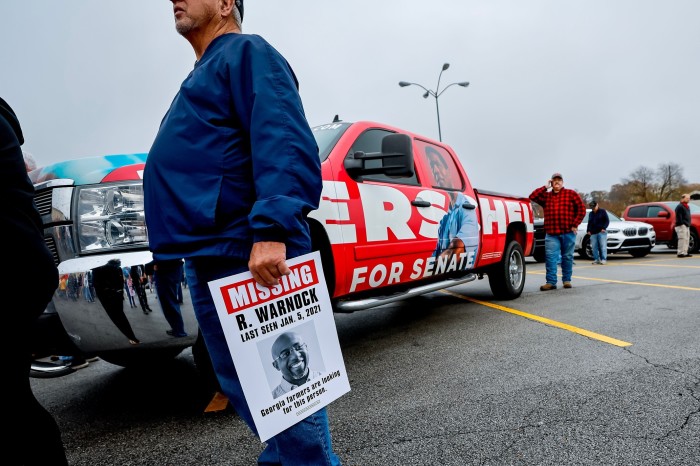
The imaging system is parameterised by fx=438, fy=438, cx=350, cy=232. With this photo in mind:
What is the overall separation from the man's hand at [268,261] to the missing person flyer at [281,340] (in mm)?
38

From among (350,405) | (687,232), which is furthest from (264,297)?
(687,232)

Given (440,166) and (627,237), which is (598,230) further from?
(440,166)

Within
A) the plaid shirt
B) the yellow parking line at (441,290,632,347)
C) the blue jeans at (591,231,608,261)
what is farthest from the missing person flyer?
the blue jeans at (591,231,608,261)

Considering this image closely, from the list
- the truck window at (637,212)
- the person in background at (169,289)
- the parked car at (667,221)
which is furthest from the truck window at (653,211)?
the person in background at (169,289)

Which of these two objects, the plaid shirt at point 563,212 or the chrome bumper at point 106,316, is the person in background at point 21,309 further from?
the plaid shirt at point 563,212

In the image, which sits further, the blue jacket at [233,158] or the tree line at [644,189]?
the tree line at [644,189]

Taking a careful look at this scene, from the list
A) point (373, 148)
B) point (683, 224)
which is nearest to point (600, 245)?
point (683, 224)

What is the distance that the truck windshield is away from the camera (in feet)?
10.3

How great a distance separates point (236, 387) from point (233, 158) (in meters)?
0.68

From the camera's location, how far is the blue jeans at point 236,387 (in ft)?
4.00

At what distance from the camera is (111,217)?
2047mm

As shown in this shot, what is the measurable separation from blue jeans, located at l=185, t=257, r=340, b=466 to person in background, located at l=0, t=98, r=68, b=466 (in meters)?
0.46

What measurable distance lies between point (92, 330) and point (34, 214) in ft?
2.54

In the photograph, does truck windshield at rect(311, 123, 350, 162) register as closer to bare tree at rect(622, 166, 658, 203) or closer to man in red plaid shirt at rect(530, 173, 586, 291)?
man in red plaid shirt at rect(530, 173, 586, 291)
